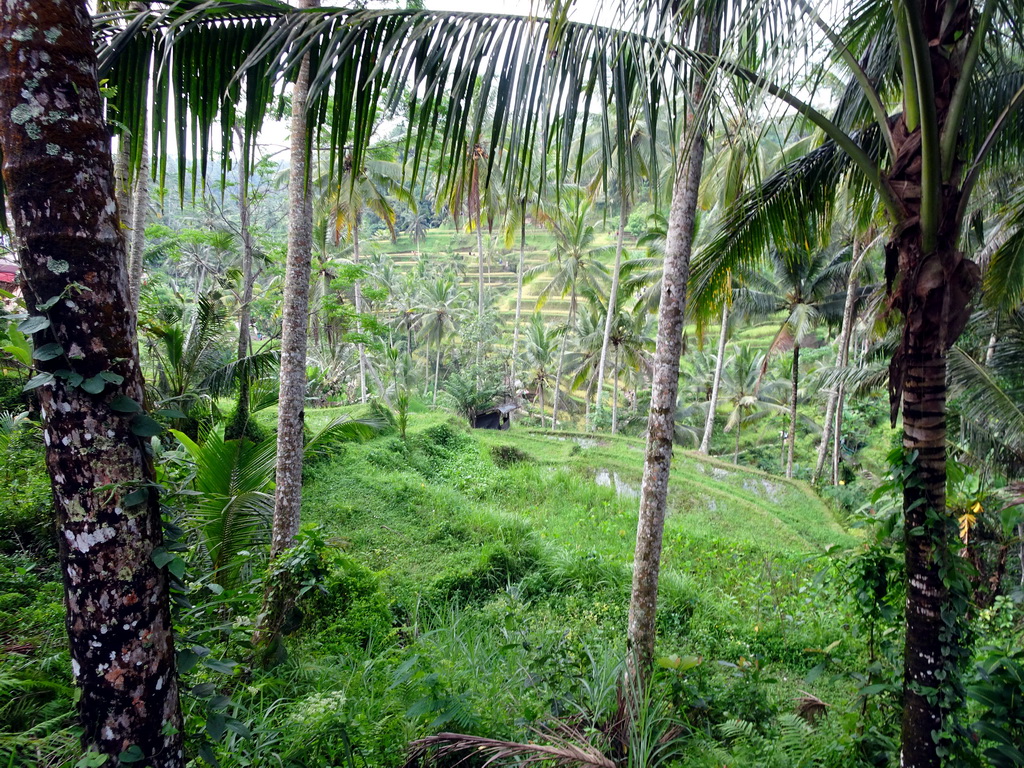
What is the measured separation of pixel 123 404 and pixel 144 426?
3.2 inches

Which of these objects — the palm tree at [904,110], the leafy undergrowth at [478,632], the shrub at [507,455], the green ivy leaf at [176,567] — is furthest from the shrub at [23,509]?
the shrub at [507,455]

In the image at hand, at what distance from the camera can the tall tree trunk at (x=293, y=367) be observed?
5211 mm

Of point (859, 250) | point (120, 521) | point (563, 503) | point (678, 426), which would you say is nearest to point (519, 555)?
point (563, 503)

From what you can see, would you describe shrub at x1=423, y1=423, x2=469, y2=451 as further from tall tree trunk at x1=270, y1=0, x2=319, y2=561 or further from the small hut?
tall tree trunk at x1=270, y1=0, x2=319, y2=561

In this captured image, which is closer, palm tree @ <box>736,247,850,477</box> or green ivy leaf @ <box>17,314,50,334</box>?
green ivy leaf @ <box>17,314,50,334</box>

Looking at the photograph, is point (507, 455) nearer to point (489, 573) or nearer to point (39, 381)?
point (489, 573)

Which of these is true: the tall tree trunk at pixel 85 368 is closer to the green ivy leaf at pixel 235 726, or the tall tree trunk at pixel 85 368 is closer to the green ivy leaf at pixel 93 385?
the green ivy leaf at pixel 93 385

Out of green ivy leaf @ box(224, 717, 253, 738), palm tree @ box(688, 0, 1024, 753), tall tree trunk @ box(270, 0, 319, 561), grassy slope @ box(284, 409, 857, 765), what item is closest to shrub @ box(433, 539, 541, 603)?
grassy slope @ box(284, 409, 857, 765)

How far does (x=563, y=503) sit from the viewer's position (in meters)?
11.3

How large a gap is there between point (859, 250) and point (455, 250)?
3956 cm

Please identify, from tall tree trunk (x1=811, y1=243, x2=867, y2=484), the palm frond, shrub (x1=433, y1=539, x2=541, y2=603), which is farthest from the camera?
tall tree trunk (x1=811, y1=243, x2=867, y2=484)

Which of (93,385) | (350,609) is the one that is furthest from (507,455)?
(93,385)

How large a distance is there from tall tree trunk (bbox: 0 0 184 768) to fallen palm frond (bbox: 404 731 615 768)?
1129 millimetres

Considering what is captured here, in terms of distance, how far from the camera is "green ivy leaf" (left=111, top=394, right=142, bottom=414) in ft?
4.99
